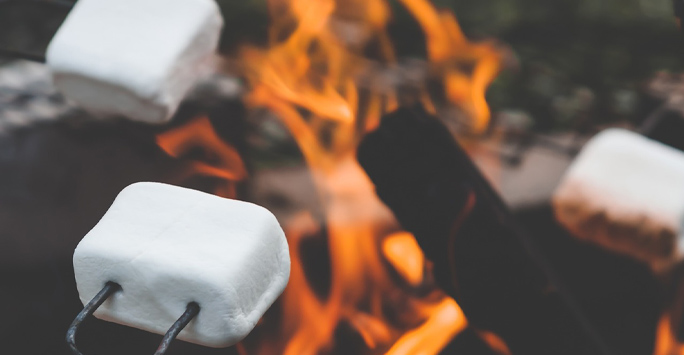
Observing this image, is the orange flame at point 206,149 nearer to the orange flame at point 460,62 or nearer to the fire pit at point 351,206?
the fire pit at point 351,206

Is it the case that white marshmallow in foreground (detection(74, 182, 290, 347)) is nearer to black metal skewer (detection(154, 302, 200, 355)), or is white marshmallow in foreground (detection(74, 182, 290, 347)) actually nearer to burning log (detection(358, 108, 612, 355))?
black metal skewer (detection(154, 302, 200, 355))

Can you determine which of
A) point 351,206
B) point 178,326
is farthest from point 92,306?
point 351,206

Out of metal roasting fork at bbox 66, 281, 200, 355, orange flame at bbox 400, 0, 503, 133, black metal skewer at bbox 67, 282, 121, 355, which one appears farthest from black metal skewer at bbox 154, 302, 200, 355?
orange flame at bbox 400, 0, 503, 133

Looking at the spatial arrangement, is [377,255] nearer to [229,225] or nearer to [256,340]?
[256,340]

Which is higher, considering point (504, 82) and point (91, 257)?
point (91, 257)

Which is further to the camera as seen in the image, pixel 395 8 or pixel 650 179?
pixel 395 8

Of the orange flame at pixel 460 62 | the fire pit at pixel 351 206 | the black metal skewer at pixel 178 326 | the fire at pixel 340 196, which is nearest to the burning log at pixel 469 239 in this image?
the fire pit at pixel 351 206

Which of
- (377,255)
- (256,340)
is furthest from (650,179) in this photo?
(256,340)
